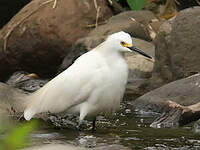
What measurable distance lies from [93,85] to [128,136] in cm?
58

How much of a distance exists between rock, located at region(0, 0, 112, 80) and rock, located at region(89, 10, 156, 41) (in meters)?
0.48

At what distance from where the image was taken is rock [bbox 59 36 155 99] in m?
7.97

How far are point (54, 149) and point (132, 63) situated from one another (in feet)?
23.4

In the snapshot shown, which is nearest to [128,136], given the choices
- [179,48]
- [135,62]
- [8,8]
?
[179,48]

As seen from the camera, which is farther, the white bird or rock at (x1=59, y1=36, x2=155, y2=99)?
rock at (x1=59, y1=36, x2=155, y2=99)

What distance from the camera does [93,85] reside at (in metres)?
4.85

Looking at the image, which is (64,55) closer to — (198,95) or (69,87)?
(198,95)

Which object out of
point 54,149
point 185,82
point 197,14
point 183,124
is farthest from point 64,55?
point 54,149

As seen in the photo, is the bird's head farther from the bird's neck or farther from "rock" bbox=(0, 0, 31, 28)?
"rock" bbox=(0, 0, 31, 28)

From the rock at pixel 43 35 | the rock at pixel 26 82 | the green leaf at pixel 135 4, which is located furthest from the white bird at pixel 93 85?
the rock at pixel 43 35

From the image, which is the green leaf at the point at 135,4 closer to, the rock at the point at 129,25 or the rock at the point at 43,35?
the rock at the point at 129,25

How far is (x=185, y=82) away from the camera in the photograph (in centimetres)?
647

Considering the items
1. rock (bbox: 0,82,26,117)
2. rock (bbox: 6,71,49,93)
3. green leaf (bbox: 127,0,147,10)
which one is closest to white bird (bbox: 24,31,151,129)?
rock (bbox: 0,82,26,117)

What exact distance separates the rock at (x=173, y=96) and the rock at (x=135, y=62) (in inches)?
38.3
